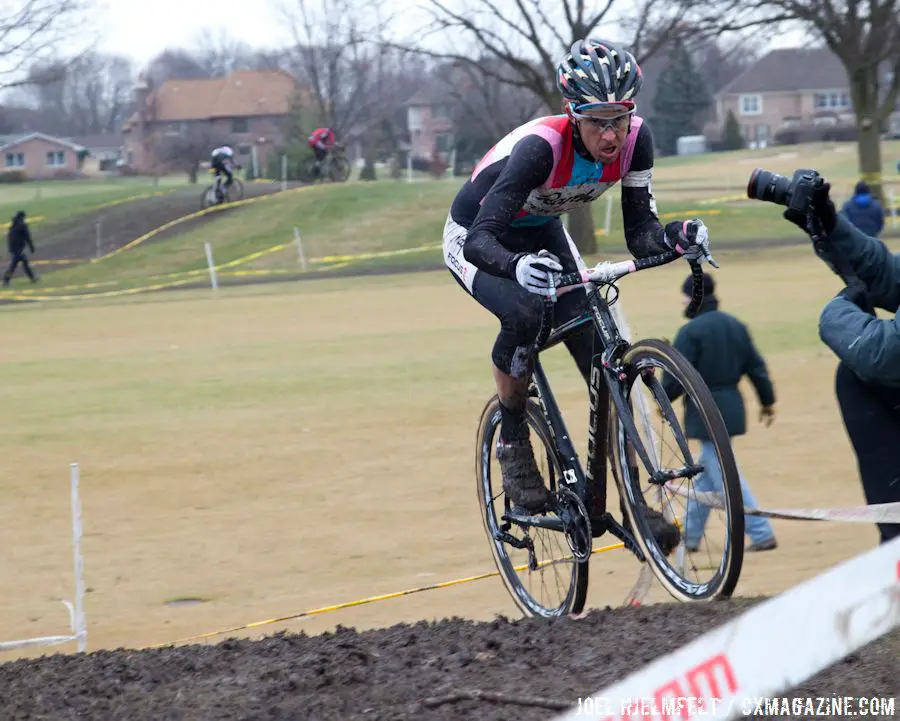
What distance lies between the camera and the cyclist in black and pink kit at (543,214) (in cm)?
497

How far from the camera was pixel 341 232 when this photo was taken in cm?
A: 4447

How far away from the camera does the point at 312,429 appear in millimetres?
12898

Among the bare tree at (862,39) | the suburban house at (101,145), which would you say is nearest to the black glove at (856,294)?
the bare tree at (862,39)

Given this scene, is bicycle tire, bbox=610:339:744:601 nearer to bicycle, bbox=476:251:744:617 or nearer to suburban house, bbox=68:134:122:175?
bicycle, bbox=476:251:744:617

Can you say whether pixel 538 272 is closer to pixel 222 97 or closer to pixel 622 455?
pixel 622 455

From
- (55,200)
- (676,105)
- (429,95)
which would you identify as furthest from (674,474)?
(429,95)

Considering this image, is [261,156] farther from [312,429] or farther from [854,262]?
[854,262]

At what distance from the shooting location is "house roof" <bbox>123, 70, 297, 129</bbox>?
121188mm

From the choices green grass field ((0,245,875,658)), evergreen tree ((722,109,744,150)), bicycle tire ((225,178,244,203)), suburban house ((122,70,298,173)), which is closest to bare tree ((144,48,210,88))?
suburban house ((122,70,298,173))

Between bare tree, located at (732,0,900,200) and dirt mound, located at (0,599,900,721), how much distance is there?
3362 cm

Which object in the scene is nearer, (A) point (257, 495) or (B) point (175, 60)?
(A) point (257, 495)

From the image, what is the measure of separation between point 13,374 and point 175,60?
140740mm

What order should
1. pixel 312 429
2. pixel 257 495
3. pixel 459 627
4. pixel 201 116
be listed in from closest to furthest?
pixel 459 627
pixel 257 495
pixel 312 429
pixel 201 116

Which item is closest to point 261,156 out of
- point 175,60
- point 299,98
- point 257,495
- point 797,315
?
point 299,98
